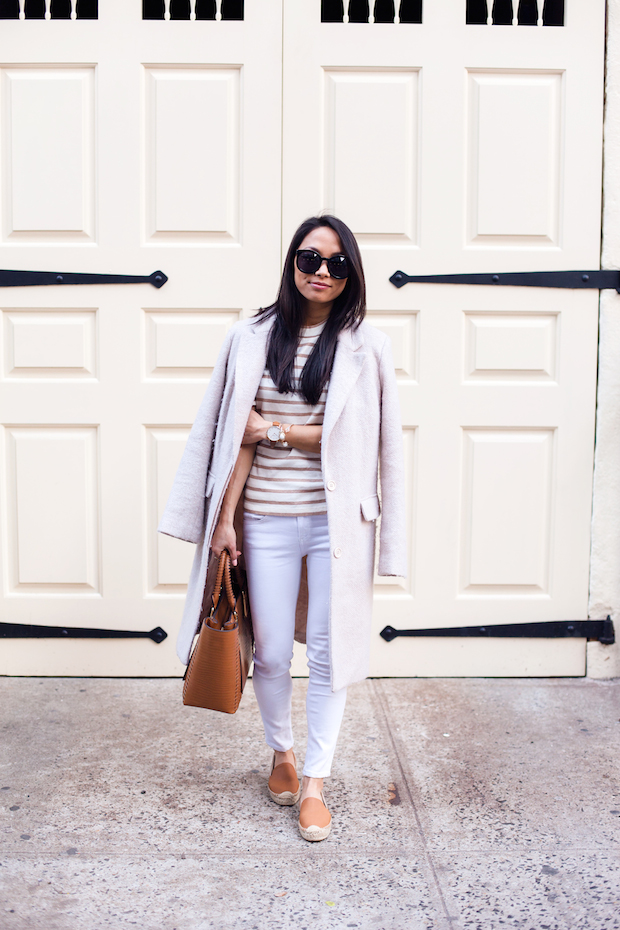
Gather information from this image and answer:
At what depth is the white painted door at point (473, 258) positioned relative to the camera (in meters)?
2.98

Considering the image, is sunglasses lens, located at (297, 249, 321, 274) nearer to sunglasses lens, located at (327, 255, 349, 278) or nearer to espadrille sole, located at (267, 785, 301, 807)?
sunglasses lens, located at (327, 255, 349, 278)

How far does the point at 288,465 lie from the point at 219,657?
509 mm

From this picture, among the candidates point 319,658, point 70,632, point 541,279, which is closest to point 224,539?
point 319,658

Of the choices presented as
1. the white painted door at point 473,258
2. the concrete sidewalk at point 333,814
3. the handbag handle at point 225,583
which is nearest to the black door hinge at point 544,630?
the white painted door at point 473,258

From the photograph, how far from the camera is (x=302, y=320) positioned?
2170 millimetres

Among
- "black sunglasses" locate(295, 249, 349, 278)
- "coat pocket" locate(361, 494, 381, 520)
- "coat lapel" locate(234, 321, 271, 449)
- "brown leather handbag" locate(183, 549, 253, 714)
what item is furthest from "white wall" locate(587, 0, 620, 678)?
"brown leather handbag" locate(183, 549, 253, 714)

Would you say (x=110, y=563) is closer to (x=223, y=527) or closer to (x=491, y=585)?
(x=223, y=527)

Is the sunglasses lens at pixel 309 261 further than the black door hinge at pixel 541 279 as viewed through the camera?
No

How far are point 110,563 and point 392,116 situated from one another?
6.35 ft

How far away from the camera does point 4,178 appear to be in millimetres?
3018

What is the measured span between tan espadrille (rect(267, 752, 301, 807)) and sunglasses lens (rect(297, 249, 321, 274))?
1.35 m

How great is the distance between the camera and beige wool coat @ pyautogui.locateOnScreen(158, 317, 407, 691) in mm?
2072

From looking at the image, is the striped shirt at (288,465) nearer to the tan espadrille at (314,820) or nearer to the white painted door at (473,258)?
the tan espadrille at (314,820)

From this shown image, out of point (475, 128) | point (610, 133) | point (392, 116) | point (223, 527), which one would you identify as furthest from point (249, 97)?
point (223, 527)
